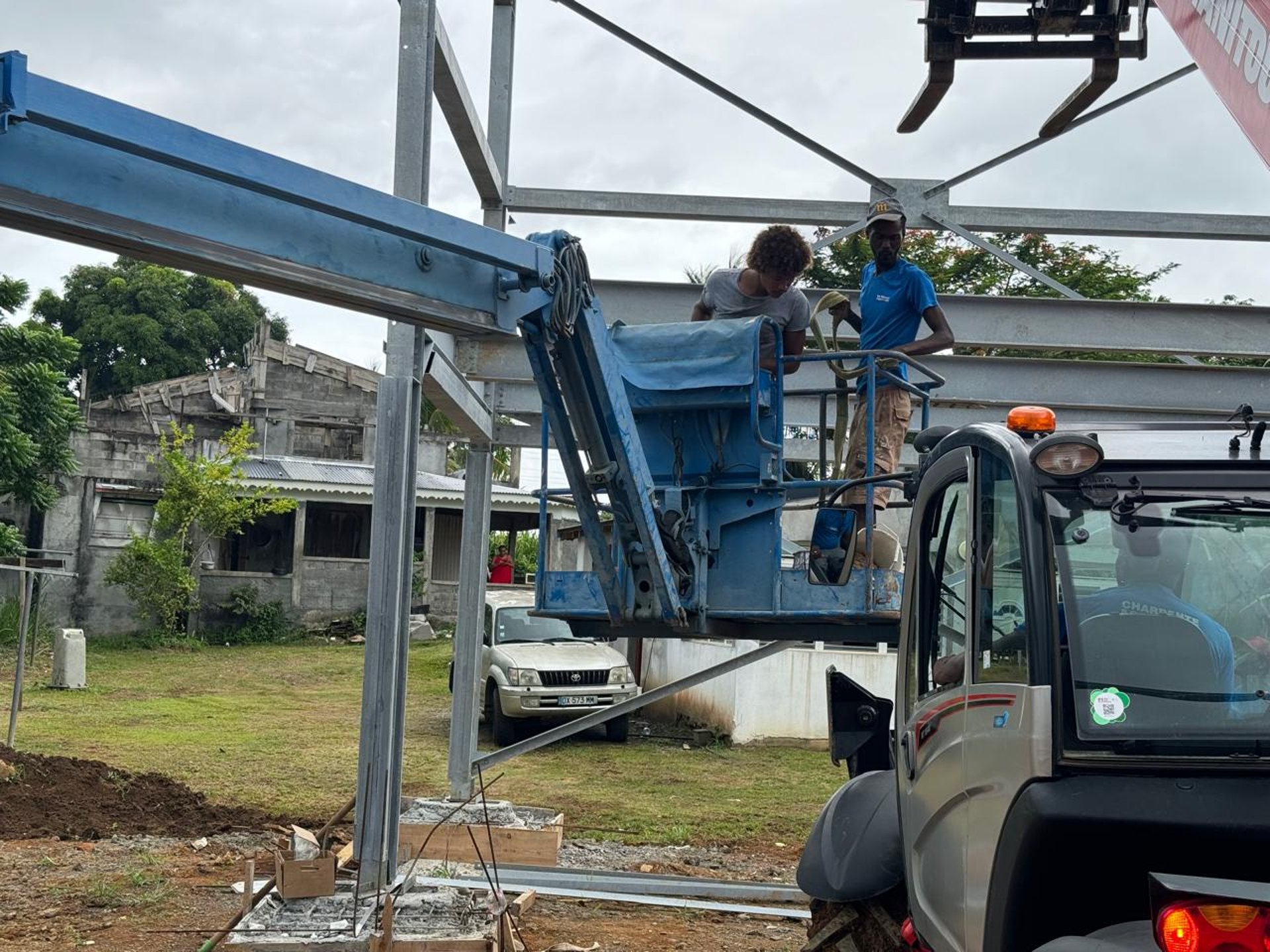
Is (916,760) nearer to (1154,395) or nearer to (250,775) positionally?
(1154,395)

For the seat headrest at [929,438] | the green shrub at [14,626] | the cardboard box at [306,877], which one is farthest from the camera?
the green shrub at [14,626]

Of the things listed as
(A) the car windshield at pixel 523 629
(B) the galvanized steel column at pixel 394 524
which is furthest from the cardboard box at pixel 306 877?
(A) the car windshield at pixel 523 629

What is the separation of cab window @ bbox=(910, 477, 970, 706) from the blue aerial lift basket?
2039mm

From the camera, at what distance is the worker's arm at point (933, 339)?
7363 mm

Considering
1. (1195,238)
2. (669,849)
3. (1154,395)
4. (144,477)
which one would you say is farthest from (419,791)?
(144,477)

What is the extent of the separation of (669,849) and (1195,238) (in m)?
6.20

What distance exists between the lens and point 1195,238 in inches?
403

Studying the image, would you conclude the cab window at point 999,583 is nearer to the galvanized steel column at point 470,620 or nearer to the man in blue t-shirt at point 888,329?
the man in blue t-shirt at point 888,329

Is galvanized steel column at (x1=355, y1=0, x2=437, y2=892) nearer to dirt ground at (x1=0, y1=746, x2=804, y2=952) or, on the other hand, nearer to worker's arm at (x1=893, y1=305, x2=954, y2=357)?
dirt ground at (x1=0, y1=746, x2=804, y2=952)

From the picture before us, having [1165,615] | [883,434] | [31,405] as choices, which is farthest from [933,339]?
[31,405]

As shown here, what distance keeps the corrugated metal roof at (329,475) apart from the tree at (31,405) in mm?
5765

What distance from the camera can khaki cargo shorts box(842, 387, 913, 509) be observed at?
7223mm

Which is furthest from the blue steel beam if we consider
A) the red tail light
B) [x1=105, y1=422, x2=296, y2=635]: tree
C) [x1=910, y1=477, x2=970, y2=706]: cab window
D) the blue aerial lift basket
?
[x1=105, y1=422, x2=296, y2=635]: tree

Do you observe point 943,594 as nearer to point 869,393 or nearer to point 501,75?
point 869,393
